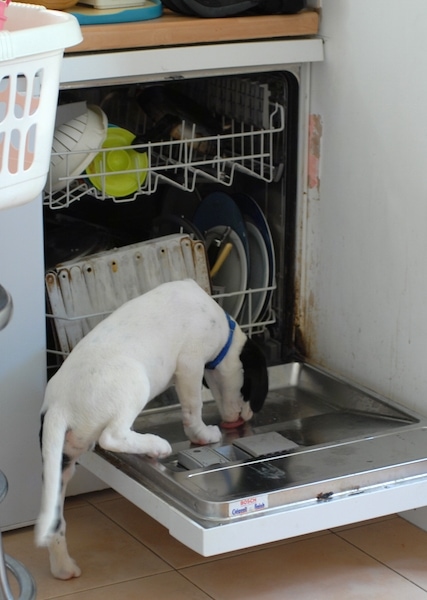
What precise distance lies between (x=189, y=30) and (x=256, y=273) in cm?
60

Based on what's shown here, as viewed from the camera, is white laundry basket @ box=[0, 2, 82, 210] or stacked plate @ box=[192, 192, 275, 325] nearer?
white laundry basket @ box=[0, 2, 82, 210]

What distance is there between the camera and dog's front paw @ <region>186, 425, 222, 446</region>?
6.44 ft

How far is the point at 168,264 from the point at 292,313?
1.02 ft

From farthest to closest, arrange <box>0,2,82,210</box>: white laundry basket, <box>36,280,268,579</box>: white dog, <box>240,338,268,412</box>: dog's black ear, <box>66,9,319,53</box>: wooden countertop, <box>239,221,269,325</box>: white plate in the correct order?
<box>239,221,269,325</box>: white plate < <box>240,338,268,412</box>: dog's black ear < <box>66,9,319,53</box>: wooden countertop < <box>36,280,268,579</box>: white dog < <box>0,2,82,210</box>: white laundry basket

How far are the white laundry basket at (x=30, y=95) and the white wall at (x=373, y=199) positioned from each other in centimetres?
71

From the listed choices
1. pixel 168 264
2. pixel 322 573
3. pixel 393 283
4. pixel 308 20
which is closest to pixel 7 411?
pixel 168 264

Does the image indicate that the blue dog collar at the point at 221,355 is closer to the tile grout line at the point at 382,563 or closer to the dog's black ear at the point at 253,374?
the dog's black ear at the point at 253,374

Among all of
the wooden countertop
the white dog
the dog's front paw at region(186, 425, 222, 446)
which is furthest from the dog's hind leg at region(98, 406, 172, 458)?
the wooden countertop

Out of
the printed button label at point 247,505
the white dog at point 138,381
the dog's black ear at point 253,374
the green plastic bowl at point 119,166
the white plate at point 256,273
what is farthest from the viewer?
the white plate at point 256,273

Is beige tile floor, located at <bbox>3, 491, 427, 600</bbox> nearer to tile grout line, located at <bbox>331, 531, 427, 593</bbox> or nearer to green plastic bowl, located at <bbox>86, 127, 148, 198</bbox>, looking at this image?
tile grout line, located at <bbox>331, 531, 427, 593</bbox>

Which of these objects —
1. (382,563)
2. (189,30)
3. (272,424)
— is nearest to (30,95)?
(189,30)

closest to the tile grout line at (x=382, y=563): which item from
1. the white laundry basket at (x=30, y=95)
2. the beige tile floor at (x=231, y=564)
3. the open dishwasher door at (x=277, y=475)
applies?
Result: the beige tile floor at (x=231, y=564)

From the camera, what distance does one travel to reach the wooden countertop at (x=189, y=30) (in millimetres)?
1924

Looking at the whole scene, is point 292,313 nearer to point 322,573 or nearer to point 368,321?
point 368,321
